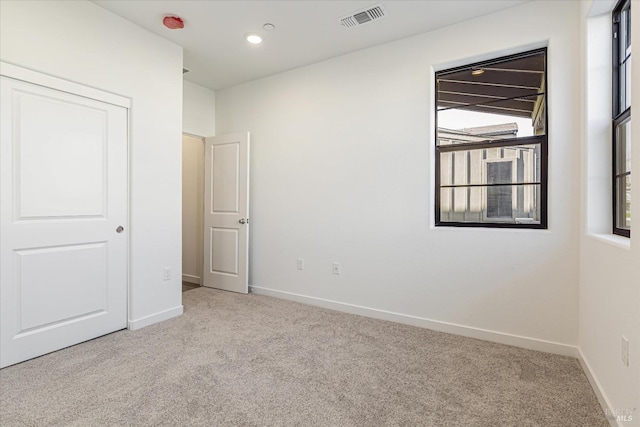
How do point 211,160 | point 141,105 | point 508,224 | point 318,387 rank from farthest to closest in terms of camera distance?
point 211,160, point 141,105, point 508,224, point 318,387

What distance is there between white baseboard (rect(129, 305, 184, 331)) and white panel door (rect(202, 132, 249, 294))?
3.12 feet

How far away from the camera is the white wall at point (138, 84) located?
2314 millimetres

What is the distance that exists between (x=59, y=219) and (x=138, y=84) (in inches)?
53.4

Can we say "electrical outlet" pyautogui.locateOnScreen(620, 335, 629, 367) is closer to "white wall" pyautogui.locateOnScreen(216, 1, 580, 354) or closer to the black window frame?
the black window frame

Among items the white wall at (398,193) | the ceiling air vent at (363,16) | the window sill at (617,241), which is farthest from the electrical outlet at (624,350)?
the ceiling air vent at (363,16)

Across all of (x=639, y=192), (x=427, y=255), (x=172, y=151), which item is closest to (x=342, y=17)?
(x=172, y=151)

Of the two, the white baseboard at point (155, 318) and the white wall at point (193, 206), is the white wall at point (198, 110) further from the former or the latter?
the white baseboard at point (155, 318)

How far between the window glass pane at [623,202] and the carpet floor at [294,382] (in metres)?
1.04

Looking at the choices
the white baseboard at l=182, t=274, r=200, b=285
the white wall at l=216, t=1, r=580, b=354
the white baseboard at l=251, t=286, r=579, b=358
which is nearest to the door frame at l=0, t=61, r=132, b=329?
the white wall at l=216, t=1, r=580, b=354

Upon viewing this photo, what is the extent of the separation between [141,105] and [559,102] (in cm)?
352

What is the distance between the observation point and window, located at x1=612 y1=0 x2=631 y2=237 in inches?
78.0

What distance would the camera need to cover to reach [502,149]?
281 centimetres

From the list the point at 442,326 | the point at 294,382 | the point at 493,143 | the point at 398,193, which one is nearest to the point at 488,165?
the point at 493,143

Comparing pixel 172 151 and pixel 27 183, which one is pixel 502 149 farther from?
pixel 27 183
